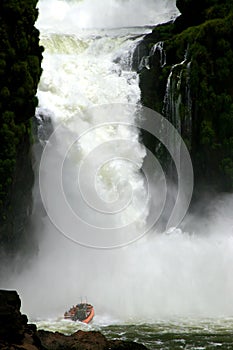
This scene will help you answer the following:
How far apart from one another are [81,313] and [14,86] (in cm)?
1088

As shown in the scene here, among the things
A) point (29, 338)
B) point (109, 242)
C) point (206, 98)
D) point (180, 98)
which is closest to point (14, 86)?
point (109, 242)

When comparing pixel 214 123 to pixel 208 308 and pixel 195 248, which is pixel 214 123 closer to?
pixel 195 248

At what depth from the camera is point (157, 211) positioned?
36.1m

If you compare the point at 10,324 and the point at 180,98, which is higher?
the point at 180,98

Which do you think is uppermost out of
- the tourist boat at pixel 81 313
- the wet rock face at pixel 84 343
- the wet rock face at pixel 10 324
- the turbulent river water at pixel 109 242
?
the turbulent river water at pixel 109 242

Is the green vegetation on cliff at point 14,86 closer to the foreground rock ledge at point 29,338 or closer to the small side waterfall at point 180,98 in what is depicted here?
the foreground rock ledge at point 29,338

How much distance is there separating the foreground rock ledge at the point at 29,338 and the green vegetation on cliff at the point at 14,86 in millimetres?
9322

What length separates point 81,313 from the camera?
2503cm

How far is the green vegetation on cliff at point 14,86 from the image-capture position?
994 inches

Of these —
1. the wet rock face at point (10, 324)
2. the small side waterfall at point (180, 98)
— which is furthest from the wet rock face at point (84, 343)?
the small side waterfall at point (180, 98)

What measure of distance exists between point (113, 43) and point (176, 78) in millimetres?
Answer: 10444

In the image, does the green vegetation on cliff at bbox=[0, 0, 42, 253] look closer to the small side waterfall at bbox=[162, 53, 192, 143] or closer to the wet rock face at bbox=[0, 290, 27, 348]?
the wet rock face at bbox=[0, 290, 27, 348]

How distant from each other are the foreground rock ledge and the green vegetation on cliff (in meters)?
9.32

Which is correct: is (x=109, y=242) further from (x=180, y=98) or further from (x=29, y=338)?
(x=29, y=338)
